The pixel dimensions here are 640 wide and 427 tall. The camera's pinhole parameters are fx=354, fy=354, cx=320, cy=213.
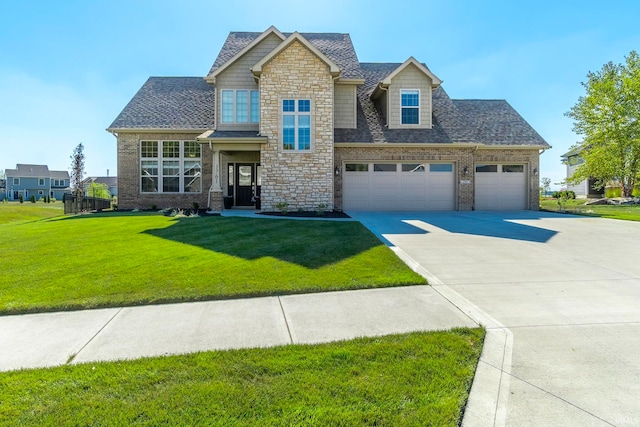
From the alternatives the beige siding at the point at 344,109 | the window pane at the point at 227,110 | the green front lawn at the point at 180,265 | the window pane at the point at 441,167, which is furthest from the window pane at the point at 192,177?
the window pane at the point at 441,167

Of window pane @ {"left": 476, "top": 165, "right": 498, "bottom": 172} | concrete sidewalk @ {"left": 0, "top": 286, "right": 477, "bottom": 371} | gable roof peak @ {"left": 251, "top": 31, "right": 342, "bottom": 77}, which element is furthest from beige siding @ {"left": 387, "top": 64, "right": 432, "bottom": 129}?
concrete sidewalk @ {"left": 0, "top": 286, "right": 477, "bottom": 371}

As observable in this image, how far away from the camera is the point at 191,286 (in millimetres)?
5258

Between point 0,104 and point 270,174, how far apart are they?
17.6 meters

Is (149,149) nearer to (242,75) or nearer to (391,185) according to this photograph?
(242,75)

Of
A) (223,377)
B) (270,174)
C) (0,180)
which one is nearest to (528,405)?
(223,377)

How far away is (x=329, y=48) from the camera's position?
20094 millimetres

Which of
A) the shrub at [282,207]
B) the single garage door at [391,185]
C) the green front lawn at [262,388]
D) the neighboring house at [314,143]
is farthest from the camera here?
the single garage door at [391,185]

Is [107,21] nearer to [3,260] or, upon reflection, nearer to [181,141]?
[181,141]

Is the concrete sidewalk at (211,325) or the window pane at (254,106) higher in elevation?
the window pane at (254,106)

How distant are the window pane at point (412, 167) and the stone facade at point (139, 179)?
986cm

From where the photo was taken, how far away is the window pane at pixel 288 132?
15859 mm

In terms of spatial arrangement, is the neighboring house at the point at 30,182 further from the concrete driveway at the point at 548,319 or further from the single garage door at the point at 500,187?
the concrete driveway at the point at 548,319

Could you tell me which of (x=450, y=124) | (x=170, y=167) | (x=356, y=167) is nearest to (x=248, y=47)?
(x=170, y=167)

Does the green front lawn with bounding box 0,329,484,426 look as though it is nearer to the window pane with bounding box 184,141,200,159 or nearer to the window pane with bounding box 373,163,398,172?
the window pane with bounding box 373,163,398,172
